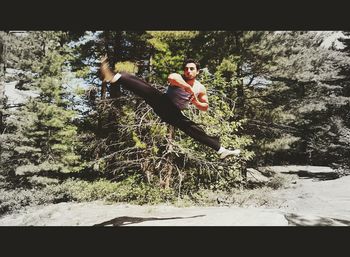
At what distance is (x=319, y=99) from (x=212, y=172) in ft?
9.52

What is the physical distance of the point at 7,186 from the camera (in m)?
7.08

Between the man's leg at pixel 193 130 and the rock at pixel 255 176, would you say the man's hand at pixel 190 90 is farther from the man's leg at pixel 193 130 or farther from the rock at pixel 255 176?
the rock at pixel 255 176

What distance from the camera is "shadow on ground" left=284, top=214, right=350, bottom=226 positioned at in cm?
583

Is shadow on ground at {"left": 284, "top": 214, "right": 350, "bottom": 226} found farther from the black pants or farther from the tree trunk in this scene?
the tree trunk

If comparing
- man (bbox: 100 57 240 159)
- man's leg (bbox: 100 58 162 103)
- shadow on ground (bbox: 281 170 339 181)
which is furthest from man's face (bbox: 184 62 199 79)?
shadow on ground (bbox: 281 170 339 181)

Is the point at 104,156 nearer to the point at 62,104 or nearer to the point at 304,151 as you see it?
the point at 62,104

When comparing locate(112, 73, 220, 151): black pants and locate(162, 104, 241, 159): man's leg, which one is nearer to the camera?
locate(112, 73, 220, 151): black pants

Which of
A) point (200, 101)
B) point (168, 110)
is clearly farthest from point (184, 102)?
point (200, 101)

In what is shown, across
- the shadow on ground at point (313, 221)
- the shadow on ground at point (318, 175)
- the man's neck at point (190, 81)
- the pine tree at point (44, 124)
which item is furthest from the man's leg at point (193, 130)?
the pine tree at point (44, 124)

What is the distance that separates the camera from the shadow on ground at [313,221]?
583 cm

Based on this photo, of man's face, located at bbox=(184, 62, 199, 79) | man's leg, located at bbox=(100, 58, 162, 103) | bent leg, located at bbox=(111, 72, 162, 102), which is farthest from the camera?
man's face, located at bbox=(184, 62, 199, 79)

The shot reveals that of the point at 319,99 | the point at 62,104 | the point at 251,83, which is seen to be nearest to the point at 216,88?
the point at 251,83

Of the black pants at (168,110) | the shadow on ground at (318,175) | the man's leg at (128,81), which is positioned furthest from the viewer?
the shadow on ground at (318,175)

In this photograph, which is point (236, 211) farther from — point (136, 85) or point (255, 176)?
point (136, 85)
